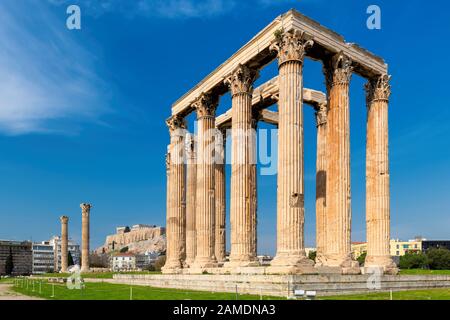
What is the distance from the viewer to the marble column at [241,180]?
39.2 m

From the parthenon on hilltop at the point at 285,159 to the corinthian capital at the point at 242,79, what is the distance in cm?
9

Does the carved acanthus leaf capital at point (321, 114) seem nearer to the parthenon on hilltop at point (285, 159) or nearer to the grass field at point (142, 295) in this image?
the parthenon on hilltop at point (285, 159)

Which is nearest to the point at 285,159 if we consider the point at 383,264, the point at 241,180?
the point at 241,180

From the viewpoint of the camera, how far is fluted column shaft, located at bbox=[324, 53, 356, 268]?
3559cm

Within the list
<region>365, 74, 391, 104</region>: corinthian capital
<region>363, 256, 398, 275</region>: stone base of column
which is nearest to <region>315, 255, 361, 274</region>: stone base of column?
<region>363, 256, 398, 275</region>: stone base of column

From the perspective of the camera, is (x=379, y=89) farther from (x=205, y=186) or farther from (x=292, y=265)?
(x=292, y=265)

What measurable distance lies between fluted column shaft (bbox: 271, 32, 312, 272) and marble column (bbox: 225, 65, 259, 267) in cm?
617

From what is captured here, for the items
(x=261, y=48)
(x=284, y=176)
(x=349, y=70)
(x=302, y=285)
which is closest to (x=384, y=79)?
(x=349, y=70)

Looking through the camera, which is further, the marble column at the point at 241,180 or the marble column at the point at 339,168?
the marble column at the point at 241,180

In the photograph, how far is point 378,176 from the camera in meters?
40.9

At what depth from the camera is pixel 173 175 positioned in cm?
5444

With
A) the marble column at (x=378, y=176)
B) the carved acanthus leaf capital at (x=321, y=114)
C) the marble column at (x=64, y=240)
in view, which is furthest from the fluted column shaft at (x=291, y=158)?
the marble column at (x=64, y=240)

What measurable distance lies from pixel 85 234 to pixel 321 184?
232 feet

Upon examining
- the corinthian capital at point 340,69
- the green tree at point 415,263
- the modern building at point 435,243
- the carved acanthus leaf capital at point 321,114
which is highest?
the corinthian capital at point 340,69
